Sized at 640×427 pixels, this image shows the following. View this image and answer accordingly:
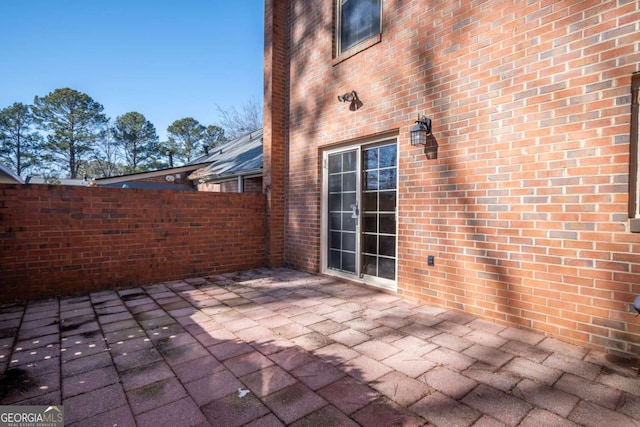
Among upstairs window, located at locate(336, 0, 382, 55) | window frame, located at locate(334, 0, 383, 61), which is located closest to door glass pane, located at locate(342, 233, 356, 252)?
window frame, located at locate(334, 0, 383, 61)

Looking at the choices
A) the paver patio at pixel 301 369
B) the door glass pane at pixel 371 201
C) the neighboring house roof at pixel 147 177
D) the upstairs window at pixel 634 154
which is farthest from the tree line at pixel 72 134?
the upstairs window at pixel 634 154

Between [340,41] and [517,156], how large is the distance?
3248 mm

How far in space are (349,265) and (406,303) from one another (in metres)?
1.24

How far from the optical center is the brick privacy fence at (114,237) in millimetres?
3748

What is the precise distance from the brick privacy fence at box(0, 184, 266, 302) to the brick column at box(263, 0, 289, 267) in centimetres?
31

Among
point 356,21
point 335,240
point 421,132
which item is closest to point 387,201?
point 421,132

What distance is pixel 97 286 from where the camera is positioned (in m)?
4.20

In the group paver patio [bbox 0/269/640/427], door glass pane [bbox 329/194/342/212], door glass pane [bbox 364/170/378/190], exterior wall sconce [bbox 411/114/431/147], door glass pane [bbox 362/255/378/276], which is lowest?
paver patio [bbox 0/269/640/427]

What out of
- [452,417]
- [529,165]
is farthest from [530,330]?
[452,417]

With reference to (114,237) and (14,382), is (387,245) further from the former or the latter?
(114,237)

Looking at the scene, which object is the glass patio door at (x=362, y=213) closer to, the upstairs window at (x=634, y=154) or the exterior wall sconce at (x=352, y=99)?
the exterior wall sconce at (x=352, y=99)

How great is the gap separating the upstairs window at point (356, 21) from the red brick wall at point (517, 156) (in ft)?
0.95

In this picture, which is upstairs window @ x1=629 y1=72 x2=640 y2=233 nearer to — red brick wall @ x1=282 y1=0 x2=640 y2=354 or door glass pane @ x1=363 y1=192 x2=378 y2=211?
red brick wall @ x1=282 y1=0 x2=640 y2=354

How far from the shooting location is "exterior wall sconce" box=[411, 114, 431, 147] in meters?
3.40
